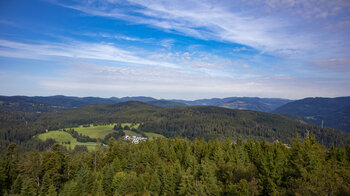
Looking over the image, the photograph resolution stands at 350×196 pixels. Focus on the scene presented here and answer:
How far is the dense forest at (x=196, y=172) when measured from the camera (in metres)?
31.9

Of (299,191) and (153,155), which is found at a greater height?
(299,191)

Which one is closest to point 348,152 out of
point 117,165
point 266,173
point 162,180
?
point 266,173

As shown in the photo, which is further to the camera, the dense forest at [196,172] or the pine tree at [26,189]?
the pine tree at [26,189]

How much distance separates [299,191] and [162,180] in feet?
99.5

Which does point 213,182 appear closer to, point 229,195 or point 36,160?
point 229,195

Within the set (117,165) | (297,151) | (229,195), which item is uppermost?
(297,151)

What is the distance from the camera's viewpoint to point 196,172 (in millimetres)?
45875

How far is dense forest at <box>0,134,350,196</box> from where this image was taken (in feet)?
105

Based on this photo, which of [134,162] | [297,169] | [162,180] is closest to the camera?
[297,169]

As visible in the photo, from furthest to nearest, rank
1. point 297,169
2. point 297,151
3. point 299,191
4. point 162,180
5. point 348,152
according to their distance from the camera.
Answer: point 348,152, point 162,180, point 297,151, point 297,169, point 299,191

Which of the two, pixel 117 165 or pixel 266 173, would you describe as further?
pixel 117 165

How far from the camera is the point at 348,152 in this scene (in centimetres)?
5316

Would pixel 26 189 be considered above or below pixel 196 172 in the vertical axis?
below

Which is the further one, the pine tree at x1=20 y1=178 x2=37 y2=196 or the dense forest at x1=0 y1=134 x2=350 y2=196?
the pine tree at x1=20 y1=178 x2=37 y2=196
